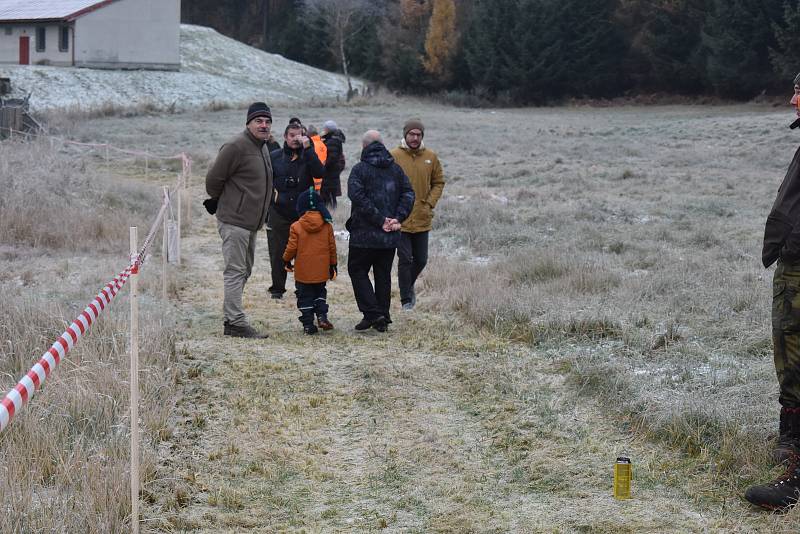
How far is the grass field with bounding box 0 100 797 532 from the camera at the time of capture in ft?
17.1

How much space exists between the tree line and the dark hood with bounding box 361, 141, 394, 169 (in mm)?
45203

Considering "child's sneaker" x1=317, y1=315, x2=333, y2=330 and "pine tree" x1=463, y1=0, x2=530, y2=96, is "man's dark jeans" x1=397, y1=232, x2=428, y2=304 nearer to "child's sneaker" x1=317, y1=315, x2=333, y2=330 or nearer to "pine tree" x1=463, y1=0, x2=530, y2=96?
"child's sneaker" x1=317, y1=315, x2=333, y2=330

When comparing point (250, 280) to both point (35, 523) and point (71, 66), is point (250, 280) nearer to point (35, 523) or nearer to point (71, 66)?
point (35, 523)

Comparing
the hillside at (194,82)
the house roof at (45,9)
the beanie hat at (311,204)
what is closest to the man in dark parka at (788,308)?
the beanie hat at (311,204)

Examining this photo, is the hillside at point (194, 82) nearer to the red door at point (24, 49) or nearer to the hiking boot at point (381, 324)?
the red door at point (24, 49)

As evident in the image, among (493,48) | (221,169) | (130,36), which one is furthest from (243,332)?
(493,48)

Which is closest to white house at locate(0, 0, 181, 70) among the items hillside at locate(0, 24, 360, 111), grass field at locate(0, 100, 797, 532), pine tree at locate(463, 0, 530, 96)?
hillside at locate(0, 24, 360, 111)

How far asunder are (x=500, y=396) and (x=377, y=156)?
310 centimetres

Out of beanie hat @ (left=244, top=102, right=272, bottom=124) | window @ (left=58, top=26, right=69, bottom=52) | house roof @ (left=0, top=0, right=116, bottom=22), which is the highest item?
house roof @ (left=0, top=0, right=116, bottom=22)

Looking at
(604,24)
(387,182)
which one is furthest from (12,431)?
(604,24)

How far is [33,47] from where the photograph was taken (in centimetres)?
5231

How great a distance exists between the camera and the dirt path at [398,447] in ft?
16.6

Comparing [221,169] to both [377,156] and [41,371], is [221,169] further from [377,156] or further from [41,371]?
[41,371]

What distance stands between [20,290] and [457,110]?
156 ft
